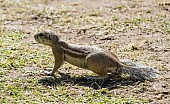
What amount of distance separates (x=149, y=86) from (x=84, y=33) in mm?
2983

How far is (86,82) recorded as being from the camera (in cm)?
598

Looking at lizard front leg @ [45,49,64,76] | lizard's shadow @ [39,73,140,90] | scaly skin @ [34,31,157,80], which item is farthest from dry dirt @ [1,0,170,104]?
lizard front leg @ [45,49,64,76]

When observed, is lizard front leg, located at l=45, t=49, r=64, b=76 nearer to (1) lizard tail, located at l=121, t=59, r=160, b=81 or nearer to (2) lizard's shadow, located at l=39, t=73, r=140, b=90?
(2) lizard's shadow, located at l=39, t=73, r=140, b=90

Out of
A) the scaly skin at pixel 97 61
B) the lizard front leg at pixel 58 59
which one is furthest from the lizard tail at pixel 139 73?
the lizard front leg at pixel 58 59

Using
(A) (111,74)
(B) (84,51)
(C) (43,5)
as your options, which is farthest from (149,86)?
(C) (43,5)

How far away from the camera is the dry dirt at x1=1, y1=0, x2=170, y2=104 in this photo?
576 centimetres

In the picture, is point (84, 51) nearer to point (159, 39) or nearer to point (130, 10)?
point (159, 39)

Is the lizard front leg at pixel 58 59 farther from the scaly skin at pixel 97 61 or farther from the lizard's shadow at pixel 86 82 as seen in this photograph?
the lizard's shadow at pixel 86 82

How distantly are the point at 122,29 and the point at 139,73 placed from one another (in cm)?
276

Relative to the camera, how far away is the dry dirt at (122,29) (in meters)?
5.76

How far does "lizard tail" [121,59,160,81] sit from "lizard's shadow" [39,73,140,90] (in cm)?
7

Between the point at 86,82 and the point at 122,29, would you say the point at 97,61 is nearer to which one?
the point at 86,82

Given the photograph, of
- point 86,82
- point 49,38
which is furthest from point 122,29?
point 86,82

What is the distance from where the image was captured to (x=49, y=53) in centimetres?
729
